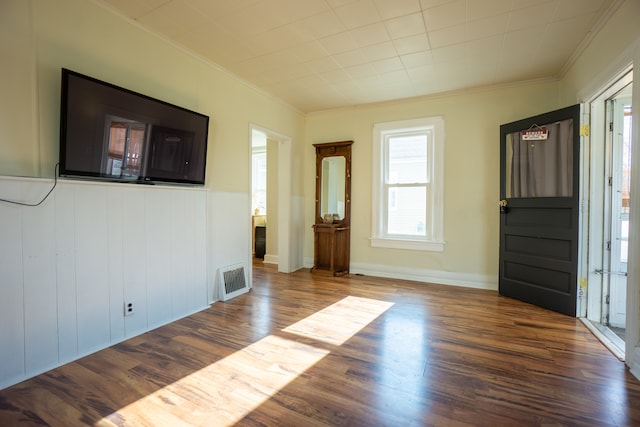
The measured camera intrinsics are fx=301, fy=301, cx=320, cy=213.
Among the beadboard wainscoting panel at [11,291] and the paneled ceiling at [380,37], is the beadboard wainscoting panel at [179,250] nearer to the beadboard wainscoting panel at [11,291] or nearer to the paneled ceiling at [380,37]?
the beadboard wainscoting panel at [11,291]

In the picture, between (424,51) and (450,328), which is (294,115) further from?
(450,328)

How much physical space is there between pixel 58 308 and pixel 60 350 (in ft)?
0.97

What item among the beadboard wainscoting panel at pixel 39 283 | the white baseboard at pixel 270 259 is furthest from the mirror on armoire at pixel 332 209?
the beadboard wainscoting panel at pixel 39 283

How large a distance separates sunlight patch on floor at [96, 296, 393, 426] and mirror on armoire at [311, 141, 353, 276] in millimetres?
2107

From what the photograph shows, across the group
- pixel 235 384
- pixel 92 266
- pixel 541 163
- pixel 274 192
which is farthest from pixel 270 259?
pixel 541 163

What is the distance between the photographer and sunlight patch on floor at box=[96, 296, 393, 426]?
1.58 m

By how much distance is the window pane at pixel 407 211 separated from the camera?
14.7 feet

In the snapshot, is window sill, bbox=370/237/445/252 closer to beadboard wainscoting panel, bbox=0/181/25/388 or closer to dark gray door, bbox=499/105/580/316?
dark gray door, bbox=499/105/580/316

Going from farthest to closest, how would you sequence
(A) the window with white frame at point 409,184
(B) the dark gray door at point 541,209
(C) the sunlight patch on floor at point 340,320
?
(A) the window with white frame at point 409,184
(B) the dark gray door at point 541,209
(C) the sunlight patch on floor at point 340,320

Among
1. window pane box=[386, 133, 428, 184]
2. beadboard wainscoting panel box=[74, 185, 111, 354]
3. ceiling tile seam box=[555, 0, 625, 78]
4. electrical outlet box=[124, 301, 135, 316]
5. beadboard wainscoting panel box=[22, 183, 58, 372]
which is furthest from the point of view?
window pane box=[386, 133, 428, 184]

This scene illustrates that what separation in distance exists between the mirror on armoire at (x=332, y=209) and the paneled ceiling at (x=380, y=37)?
126 centimetres

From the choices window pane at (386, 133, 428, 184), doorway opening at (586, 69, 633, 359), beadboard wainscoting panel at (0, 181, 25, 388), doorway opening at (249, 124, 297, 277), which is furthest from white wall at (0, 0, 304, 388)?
doorway opening at (586, 69, 633, 359)

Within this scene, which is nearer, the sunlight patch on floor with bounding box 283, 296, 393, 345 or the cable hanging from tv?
the cable hanging from tv

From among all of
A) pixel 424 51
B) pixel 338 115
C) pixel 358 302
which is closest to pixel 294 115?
pixel 338 115
